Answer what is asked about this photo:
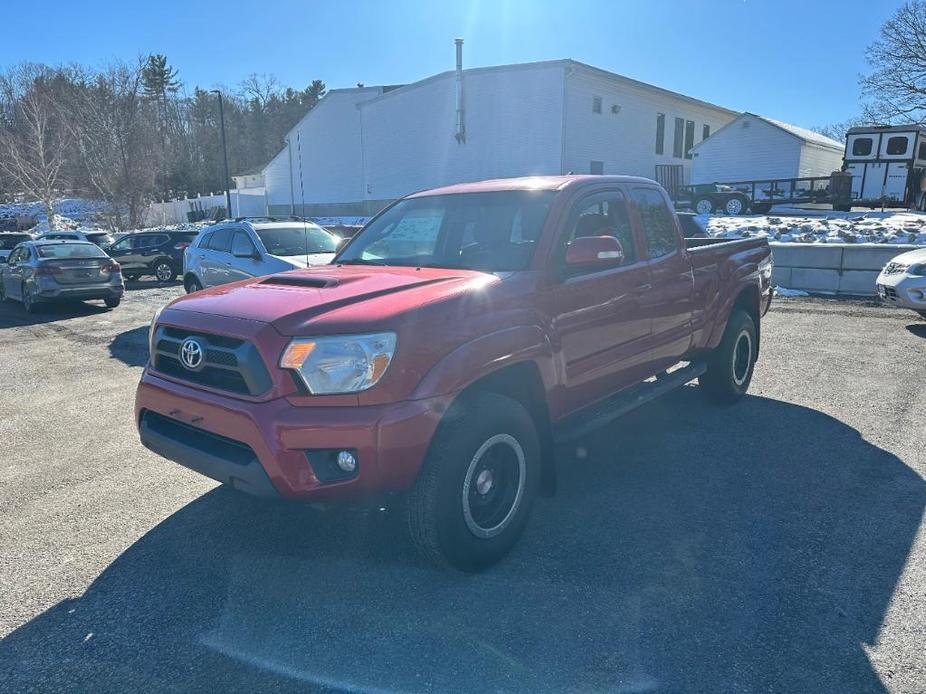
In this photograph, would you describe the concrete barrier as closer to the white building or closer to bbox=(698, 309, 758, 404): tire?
bbox=(698, 309, 758, 404): tire

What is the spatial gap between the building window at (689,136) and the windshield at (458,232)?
118 feet

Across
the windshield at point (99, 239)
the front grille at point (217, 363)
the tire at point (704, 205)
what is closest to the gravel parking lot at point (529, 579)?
the front grille at point (217, 363)

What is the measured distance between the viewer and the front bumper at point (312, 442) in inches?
110

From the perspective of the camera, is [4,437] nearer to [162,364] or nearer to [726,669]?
[162,364]

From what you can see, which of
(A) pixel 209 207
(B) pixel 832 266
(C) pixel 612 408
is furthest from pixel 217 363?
(A) pixel 209 207

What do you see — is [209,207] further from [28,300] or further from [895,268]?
[895,268]

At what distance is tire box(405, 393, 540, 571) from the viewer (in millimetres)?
3010

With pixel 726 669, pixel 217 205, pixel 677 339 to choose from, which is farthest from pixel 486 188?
pixel 217 205

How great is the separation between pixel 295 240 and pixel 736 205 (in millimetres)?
20948

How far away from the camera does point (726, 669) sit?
2.58 meters

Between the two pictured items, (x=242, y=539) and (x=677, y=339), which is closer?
(x=242, y=539)

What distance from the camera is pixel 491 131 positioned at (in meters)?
28.4

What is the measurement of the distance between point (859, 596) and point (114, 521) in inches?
161

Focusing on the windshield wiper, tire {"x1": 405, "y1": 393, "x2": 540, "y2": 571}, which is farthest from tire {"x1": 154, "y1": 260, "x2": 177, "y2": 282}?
tire {"x1": 405, "y1": 393, "x2": 540, "y2": 571}
